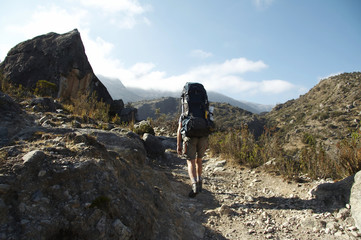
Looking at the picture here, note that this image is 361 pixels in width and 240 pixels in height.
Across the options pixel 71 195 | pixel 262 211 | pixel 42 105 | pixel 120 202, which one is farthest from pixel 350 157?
pixel 42 105

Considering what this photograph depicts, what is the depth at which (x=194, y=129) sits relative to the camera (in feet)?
10.9

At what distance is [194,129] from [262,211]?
1.52 m

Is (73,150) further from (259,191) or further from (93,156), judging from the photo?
(259,191)

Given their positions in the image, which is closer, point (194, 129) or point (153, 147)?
point (194, 129)

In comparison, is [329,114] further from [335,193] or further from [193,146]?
[193,146]

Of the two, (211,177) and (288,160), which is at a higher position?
(288,160)

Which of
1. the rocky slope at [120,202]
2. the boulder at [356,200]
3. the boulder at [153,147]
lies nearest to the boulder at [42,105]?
the rocky slope at [120,202]

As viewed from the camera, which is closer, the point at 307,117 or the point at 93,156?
the point at 93,156

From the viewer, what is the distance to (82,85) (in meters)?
11.1

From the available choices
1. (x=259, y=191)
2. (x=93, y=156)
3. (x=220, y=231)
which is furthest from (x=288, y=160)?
(x=93, y=156)

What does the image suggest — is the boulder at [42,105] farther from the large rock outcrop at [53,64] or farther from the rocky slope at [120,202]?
the large rock outcrop at [53,64]

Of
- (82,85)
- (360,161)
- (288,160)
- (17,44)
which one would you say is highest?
(17,44)

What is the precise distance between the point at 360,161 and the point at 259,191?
5.23 feet

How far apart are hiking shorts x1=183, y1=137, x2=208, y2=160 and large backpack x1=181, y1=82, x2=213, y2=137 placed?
112 mm
